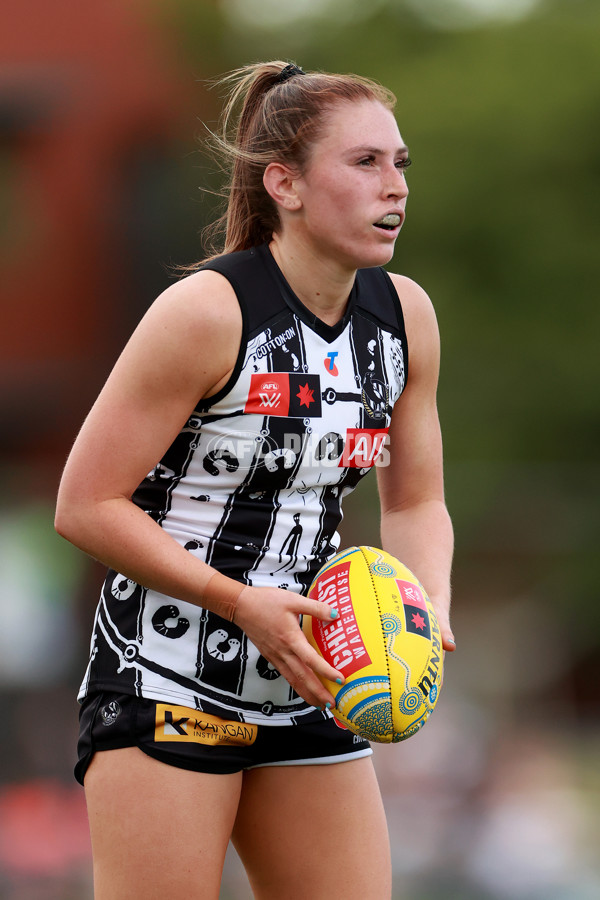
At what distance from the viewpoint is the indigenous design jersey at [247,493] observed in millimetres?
2543

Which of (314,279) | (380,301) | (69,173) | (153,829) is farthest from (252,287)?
(69,173)

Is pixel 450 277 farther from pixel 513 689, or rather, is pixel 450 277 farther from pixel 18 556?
pixel 18 556

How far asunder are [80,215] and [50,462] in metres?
3.06

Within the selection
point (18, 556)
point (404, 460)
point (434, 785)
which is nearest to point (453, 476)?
point (434, 785)

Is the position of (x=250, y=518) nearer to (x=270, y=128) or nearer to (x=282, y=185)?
(x=282, y=185)

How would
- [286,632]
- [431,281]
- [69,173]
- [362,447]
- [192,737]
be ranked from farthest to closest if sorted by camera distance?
[69,173]
[431,281]
[362,447]
[192,737]
[286,632]

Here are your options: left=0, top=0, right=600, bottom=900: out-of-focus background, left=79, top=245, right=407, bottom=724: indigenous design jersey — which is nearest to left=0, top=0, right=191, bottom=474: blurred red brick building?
left=0, top=0, right=600, bottom=900: out-of-focus background

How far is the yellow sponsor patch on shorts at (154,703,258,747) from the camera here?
2480 millimetres

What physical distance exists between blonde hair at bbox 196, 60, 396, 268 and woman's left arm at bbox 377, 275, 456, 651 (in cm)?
40

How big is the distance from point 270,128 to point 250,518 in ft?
3.08

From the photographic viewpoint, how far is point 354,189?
2.60m

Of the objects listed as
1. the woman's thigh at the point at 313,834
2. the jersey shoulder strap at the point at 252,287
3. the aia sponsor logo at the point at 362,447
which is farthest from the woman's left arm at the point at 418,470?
the woman's thigh at the point at 313,834

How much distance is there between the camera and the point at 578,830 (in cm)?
711

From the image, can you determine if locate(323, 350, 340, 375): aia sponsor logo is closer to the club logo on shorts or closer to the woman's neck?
the woman's neck
